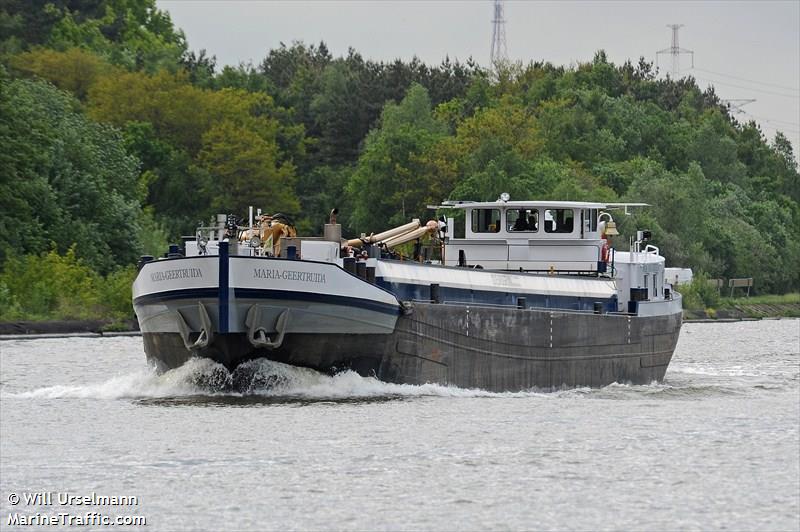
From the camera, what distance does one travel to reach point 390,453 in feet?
100

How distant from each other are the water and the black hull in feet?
1.38

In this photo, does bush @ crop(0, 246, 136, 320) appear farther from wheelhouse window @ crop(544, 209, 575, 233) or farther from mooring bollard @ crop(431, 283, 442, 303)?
mooring bollard @ crop(431, 283, 442, 303)

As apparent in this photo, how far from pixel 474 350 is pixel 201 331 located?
7043mm

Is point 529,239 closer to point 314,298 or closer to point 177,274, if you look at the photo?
point 314,298

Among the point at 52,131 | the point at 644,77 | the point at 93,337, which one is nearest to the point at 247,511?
the point at 93,337

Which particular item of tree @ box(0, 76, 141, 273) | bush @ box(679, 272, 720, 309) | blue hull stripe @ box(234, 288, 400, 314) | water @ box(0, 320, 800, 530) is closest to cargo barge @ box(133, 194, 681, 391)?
blue hull stripe @ box(234, 288, 400, 314)

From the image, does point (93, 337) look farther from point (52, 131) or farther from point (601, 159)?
point (601, 159)

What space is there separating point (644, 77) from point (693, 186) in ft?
187

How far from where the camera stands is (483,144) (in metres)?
109

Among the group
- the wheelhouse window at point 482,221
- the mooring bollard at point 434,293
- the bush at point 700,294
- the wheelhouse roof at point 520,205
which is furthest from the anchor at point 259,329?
the bush at point 700,294

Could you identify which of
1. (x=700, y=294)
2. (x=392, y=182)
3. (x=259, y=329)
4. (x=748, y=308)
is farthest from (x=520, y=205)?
(x=748, y=308)

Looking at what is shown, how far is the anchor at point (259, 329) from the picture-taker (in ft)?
120

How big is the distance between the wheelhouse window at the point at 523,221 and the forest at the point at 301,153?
103 feet

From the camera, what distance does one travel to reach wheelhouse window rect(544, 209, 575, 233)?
4653 cm
